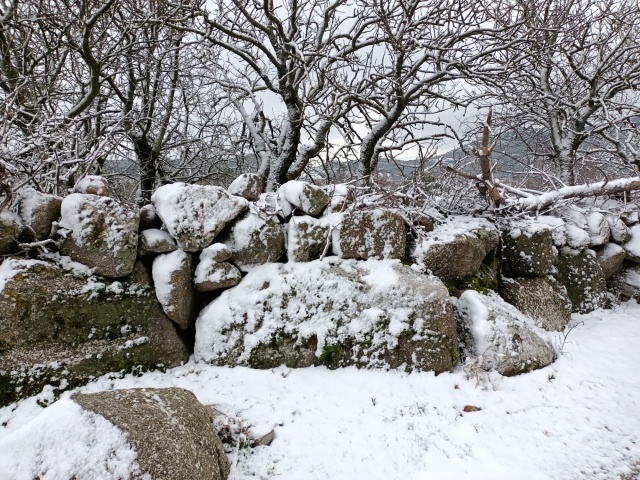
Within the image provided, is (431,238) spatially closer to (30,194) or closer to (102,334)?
(102,334)

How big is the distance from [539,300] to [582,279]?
48.1 inches

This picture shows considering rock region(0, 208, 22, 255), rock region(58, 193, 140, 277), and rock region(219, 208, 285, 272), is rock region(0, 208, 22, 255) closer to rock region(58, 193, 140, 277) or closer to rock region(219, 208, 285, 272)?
rock region(58, 193, 140, 277)

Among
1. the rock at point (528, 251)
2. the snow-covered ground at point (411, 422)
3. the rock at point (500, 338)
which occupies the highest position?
the rock at point (528, 251)

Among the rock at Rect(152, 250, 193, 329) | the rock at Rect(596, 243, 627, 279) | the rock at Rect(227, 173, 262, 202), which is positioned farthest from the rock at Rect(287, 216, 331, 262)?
the rock at Rect(596, 243, 627, 279)

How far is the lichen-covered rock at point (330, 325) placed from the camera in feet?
10.6

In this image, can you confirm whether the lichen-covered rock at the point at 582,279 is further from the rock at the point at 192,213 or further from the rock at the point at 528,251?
the rock at the point at 192,213

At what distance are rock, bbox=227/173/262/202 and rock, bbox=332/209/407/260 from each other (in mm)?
1221

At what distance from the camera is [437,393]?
2977 mm

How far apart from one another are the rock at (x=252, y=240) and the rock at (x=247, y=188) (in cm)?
57

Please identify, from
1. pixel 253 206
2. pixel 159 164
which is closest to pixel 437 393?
pixel 253 206

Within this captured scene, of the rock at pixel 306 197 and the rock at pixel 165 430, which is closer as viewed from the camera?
the rock at pixel 165 430

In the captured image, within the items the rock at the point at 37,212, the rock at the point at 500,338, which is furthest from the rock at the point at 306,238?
the rock at the point at 37,212

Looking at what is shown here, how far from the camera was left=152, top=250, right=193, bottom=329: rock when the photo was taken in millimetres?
3182

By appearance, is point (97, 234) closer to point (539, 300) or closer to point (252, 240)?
point (252, 240)
